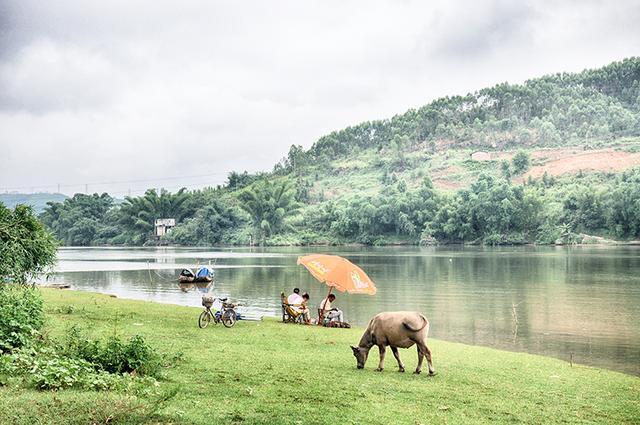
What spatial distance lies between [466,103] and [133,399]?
192596mm

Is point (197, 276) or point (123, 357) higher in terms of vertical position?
point (123, 357)

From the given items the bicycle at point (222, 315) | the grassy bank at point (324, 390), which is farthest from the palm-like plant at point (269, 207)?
the grassy bank at point (324, 390)

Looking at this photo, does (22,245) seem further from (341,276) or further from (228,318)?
(341,276)

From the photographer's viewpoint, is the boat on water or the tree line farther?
the tree line

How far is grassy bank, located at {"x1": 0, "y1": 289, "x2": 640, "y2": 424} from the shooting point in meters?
7.54

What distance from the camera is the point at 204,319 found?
1695 centimetres

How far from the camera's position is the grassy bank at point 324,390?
7539mm

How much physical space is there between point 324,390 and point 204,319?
26.4ft

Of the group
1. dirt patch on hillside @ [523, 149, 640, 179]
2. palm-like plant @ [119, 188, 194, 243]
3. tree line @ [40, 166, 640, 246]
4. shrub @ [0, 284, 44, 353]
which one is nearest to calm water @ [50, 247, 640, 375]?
shrub @ [0, 284, 44, 353]

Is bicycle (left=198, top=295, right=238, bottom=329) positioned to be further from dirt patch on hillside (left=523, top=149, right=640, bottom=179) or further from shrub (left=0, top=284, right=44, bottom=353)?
dirt patch on hillside (left=523, top=149, right=640, bottom=179)

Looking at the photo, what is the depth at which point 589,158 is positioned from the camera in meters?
131

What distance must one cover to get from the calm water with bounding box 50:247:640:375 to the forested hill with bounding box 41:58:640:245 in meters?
41.0

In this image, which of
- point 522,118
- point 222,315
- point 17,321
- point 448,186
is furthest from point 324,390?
point 522,118

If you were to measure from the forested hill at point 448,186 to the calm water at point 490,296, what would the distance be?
41009 millimetres
